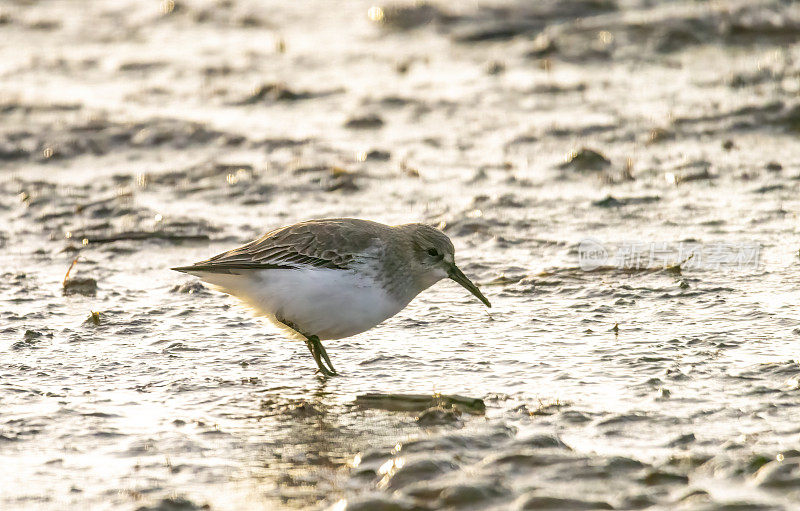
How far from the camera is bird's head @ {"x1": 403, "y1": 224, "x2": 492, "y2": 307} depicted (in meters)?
6.42

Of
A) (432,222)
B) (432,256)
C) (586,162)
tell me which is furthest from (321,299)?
(586,162)

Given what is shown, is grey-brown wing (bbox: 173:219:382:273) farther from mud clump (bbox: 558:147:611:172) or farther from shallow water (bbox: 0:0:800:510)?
mud clump (bbox: 558:147:611:172)

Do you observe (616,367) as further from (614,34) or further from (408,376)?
(614,34)

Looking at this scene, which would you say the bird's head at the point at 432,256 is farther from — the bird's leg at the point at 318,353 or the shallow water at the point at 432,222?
the bird's leg at the point at 318,353

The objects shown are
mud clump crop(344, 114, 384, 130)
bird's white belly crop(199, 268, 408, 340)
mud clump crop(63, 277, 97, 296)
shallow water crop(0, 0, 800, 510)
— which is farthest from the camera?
mud clump crop(344, 114, 384, 130)

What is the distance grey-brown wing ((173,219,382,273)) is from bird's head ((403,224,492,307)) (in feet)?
0.96

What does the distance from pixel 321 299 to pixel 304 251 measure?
1.24 feet

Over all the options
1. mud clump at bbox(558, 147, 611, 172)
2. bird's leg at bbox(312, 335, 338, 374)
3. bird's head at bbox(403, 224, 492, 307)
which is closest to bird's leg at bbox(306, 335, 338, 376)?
bird's leg at bbox(312, 335, 338, 374)

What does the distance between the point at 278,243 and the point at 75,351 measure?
1.28 m

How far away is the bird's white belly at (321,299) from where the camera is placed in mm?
5969

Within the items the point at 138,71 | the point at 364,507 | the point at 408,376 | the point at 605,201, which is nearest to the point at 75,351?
the point at 408,376

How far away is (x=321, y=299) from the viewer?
19.6 feet

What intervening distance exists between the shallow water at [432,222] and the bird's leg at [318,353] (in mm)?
90

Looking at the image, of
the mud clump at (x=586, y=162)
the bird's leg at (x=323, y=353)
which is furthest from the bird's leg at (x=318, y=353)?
the mud clump at (x=586, y=162)
